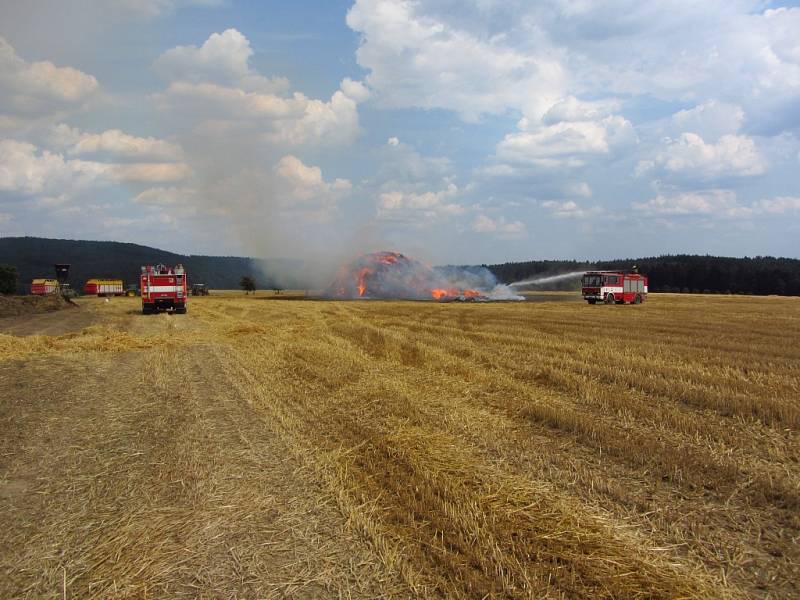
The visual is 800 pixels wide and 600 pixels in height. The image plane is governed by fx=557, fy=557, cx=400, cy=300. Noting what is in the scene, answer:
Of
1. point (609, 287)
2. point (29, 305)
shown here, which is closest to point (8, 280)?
point (29, 305)

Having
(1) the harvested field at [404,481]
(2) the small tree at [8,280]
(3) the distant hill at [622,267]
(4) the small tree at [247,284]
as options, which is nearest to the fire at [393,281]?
(3) the distant hill at [622,267]

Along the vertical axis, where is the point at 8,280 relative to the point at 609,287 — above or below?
above

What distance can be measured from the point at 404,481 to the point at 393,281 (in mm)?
56028

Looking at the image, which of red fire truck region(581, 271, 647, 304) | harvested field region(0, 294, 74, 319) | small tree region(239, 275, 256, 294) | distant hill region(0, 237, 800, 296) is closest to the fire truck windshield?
red fire truck region(581, 271, 647, 304)

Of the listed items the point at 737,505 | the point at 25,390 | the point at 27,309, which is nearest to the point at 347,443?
the point at 737,505

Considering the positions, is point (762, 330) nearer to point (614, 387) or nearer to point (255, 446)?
point (614, 387)

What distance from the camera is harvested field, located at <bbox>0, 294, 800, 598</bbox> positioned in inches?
183

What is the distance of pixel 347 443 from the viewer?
8133 mm

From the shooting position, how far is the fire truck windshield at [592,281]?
48125 mm

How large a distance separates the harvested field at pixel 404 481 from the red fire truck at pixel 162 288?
2292cm

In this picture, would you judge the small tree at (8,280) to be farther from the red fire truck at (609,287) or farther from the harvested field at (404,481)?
the harvested field at (404,481)

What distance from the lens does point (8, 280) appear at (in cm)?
8706

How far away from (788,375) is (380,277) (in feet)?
168

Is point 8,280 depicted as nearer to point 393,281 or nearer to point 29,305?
point 29,305
